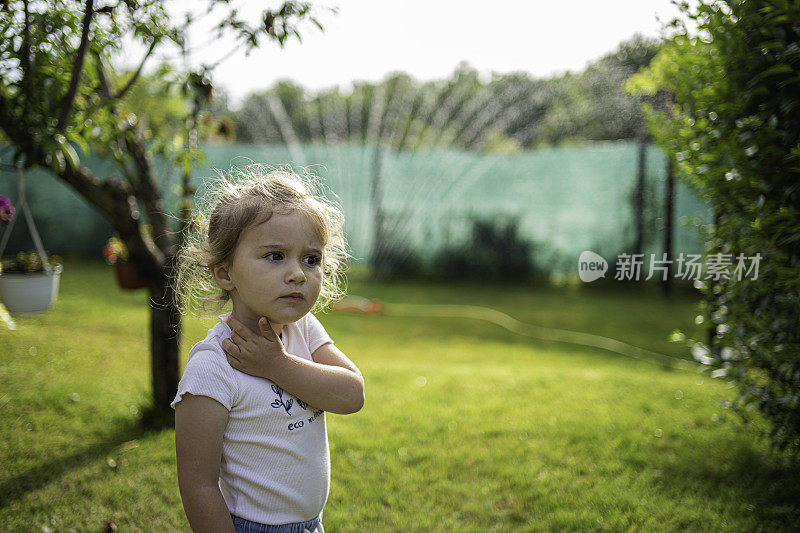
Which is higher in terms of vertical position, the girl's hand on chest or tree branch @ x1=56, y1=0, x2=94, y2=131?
tree branch @ x1=56, y1=0, x2=94, y2=131

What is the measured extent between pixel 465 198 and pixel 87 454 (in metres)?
8.31

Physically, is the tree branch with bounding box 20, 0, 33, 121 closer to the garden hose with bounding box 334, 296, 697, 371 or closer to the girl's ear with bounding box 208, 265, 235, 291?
the girl's ear with bounding box 208, 265, 235, 291

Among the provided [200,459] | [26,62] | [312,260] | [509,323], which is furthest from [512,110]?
[200,459]

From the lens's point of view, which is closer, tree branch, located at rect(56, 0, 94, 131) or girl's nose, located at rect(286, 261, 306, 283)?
girl's nose, located at rect(286, 261, 306, 283)

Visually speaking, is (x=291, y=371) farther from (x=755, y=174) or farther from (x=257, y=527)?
(x=755, y=174)

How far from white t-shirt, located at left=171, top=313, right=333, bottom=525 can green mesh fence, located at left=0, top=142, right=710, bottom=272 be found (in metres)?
8.55

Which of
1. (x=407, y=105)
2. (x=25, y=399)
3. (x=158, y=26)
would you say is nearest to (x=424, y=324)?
(x=25, y=399)

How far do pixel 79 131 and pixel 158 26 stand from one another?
54 cm

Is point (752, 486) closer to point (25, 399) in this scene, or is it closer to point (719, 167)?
point (719, 167)

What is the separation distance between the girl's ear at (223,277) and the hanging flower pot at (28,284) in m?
2.10

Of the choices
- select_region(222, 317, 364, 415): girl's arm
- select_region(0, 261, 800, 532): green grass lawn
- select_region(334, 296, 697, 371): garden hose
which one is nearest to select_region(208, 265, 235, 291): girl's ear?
select_region(222, 317, 364, 415): girl's arm

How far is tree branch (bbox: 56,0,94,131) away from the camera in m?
2.28

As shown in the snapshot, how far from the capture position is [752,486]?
9.73ft

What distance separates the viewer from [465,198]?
10.7m
